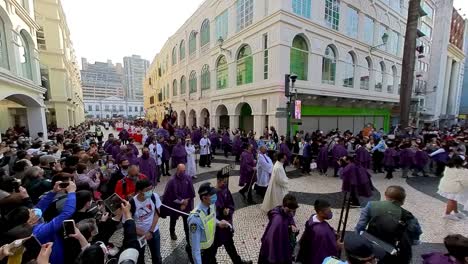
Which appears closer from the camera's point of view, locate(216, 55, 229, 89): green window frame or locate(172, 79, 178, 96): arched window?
locate(216, 55, 229, 89): green window frame

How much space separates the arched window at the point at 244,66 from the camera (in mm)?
15312

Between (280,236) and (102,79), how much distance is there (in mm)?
133632

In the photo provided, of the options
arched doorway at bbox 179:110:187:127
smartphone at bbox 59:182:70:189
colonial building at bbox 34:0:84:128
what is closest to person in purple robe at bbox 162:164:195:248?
smartphone at bbox 59:182:70:189

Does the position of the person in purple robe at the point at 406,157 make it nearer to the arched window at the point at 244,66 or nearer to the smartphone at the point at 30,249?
the arched window at the point at 244,66

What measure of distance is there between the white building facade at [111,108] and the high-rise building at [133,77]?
578 inches

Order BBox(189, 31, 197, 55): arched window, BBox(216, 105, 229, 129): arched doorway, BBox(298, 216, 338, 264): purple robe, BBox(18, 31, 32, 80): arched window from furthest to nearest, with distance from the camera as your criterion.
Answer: BBox(189, 31, 197, 55): arched window → BBox(216, 105, 229, 129): arched doorway → BBox(18, 31, 32, 80): arched window → BBox(298, 216, 338, 264): purple robe

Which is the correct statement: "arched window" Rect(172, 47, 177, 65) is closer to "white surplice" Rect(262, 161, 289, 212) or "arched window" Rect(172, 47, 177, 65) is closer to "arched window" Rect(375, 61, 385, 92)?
"arched window" Rect(375, 61, 385, 92)

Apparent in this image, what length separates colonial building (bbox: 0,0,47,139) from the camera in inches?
334

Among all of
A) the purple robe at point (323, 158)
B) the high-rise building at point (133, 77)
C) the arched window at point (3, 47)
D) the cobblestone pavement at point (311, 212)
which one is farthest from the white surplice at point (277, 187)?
the high-rise building at point (133, 77)

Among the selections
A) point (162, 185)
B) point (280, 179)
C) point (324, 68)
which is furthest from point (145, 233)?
point (324, 68)

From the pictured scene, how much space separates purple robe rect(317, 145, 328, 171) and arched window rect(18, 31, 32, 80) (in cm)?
1469

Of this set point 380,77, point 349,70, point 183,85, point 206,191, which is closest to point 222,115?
point 183,85

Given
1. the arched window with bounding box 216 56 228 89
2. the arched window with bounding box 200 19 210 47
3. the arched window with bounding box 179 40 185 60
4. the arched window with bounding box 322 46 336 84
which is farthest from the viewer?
the arched window with bounding box 179 40 185 60

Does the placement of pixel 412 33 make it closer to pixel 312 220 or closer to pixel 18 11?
pixel 312 220
